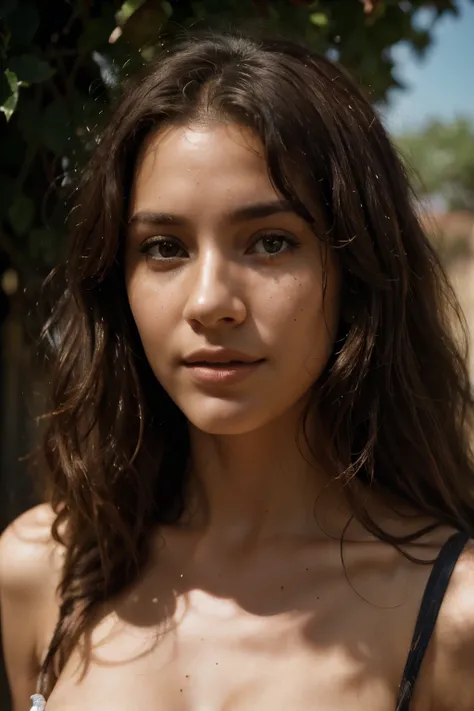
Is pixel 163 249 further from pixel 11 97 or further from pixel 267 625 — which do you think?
pixel 267 625

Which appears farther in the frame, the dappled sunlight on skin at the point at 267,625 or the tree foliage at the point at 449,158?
the tree foliage at the point at 449,158

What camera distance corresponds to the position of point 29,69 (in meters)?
1.79

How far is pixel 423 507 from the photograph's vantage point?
1.78 meters

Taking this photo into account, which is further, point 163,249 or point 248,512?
point 248,512

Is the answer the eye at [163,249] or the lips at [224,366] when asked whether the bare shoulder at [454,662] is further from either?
the eye at [163,249]

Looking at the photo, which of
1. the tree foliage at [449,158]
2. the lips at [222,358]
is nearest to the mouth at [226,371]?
the lips at [222,358]

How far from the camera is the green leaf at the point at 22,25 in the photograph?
71.4 inches

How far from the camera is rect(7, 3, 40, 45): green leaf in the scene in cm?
181

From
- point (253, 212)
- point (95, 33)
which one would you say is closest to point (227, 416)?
point (253, 212)

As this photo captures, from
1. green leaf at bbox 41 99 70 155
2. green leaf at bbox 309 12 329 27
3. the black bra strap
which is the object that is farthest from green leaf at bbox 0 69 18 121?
the black bra strap

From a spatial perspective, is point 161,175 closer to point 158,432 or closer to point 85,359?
point 85,359

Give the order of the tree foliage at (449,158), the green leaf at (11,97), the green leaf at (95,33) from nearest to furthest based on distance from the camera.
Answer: the green leaf at (11,97) → the green leaf at (95,33) → the tree foliage at (449,158)

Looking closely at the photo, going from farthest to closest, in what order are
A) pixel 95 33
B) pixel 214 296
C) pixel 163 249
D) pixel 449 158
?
pixel 449 158 → pixel 95 33 → pixel 163 249 → pixel 214 296

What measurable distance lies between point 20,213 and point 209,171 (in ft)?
1.67
